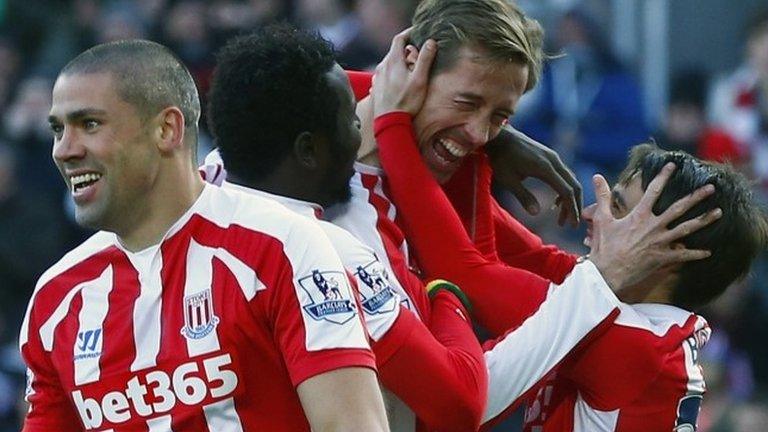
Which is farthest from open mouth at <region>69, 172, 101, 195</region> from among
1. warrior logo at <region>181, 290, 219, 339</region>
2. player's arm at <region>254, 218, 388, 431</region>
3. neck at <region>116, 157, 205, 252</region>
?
player's arm at <region>254, 218, 388, 431</region>

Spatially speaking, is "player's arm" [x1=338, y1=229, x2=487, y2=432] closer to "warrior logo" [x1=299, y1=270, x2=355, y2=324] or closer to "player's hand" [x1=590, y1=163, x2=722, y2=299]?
"warrior logo" [x1=299, y1=270, x2=355, y2=324]

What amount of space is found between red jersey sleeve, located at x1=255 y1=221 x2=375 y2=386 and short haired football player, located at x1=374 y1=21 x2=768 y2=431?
48 cm

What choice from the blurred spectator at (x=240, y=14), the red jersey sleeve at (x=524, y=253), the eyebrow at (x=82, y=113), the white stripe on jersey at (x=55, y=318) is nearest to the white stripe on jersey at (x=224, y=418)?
the white stripe on jersey at (x=55, y=318)

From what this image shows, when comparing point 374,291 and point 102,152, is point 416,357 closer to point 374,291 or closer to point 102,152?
point 374,291

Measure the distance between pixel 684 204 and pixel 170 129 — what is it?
4.04ft

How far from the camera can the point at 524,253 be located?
5.01 m

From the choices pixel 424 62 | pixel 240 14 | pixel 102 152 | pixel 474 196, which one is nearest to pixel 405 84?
pixel 424 62

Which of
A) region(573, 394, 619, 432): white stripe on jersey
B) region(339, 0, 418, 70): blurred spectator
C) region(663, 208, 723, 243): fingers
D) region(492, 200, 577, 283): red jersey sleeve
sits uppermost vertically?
region(663, 208, 723, 243): fingers

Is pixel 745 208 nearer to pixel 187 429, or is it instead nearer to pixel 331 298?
pixel 331 298

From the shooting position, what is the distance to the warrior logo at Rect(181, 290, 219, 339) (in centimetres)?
397

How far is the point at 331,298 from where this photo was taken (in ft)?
12.9

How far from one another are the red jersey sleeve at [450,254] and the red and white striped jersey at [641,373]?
0.21 meters

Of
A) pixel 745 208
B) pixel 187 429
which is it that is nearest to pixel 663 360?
pixel 745 208

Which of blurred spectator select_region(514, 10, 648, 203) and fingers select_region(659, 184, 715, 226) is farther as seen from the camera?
blurred spectator select_region(514, 10, 648, 203)
